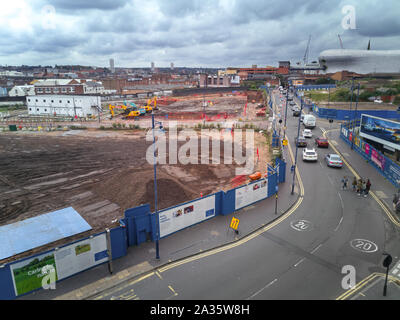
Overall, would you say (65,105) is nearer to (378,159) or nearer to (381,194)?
(378,159)

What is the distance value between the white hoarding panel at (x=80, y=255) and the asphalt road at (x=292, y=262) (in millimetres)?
1982

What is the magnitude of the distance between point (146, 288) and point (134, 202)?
31.0 ft

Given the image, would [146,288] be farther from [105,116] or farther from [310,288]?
[105,116]

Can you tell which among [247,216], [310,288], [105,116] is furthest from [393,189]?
[105,116]

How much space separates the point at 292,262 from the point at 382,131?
24192 mm

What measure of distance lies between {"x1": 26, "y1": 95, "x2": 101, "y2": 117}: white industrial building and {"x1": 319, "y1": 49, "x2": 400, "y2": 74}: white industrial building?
518ft

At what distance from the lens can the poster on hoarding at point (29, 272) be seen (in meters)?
11.0

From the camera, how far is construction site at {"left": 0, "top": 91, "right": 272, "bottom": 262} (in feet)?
67.4

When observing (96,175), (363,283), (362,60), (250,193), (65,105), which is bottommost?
(363,283)

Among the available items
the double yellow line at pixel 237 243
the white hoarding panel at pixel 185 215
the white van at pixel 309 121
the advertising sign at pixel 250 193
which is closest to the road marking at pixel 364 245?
the double yellow line at pixel 237 243

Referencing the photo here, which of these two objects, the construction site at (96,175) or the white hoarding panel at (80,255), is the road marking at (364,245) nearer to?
the construction site at (96,175)

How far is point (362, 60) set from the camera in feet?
544

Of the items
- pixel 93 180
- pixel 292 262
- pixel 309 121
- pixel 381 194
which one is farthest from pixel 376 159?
pixel 93 180

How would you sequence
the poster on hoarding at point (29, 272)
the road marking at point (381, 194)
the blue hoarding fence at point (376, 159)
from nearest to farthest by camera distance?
the poster on hoarding at point (29, 272), the road marking at point (381, 194), the blue hoarding fence at point (376, 159)
